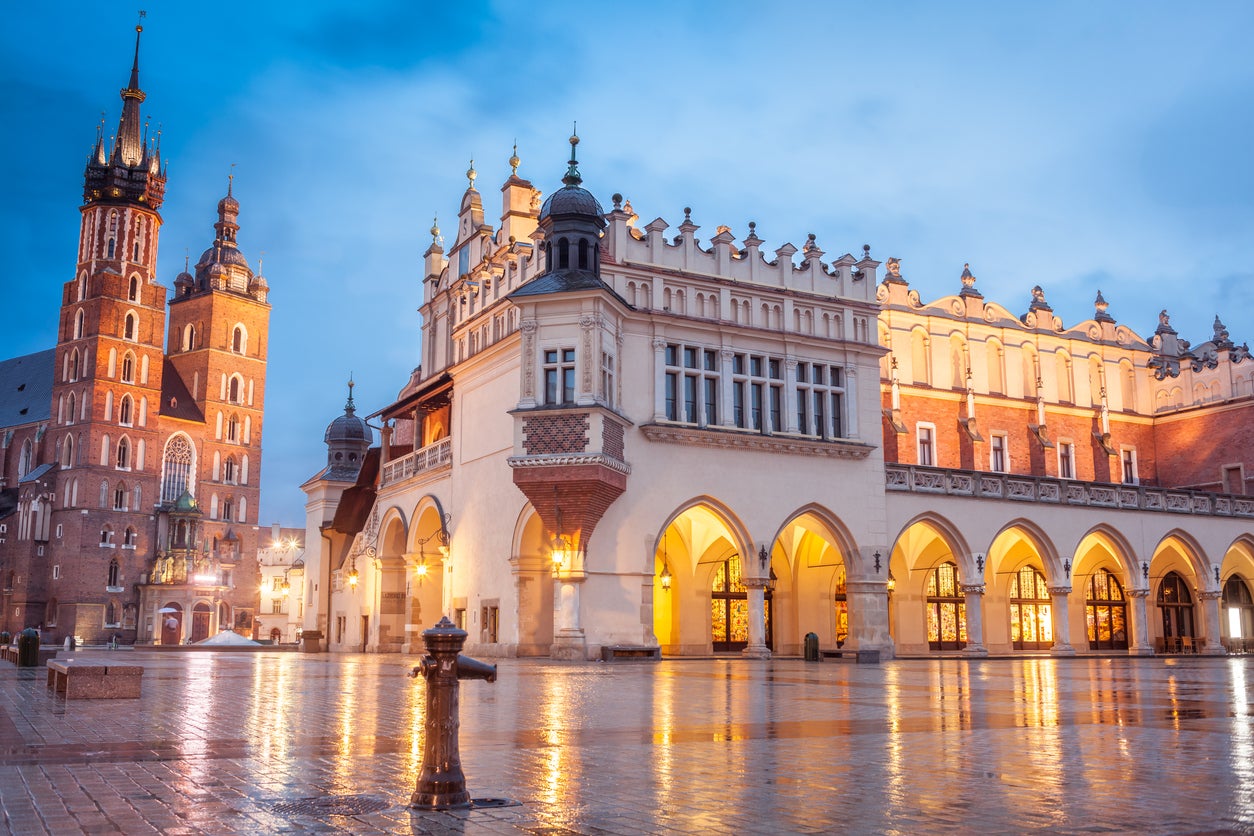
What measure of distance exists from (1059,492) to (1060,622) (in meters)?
4.78

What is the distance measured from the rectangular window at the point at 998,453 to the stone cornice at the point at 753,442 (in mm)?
10048

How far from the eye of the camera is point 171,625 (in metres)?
90.8

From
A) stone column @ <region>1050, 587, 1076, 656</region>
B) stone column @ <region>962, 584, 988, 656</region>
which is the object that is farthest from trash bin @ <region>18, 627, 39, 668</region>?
stone column @ <region>1050, 587, 1076, 656</region>

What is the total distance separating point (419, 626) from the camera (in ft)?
135

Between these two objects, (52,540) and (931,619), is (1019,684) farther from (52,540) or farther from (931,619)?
(52,540)

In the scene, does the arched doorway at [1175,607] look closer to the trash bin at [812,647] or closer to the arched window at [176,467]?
the trash bin at [812,647]

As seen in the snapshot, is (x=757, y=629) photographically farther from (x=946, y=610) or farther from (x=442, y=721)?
(x=442, y=721)

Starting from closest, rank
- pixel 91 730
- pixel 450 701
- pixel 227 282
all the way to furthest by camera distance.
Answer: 1. pixel 450 701
2. pixel 91 730
3. pixel 227 282

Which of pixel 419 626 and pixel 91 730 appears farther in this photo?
pixel 419 626

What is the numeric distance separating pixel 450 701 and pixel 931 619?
38.8 meters

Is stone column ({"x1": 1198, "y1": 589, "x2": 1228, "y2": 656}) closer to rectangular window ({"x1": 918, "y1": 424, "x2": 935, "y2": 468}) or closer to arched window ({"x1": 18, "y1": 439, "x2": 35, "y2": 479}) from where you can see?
rectangular window ({"x1": 918, "y1": 424, "x2": 935, "y2": 468})

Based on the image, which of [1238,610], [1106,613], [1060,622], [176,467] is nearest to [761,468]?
[1060,622]

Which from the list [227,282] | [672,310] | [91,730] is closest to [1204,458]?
[672,310]

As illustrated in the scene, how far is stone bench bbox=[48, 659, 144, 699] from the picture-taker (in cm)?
1409
